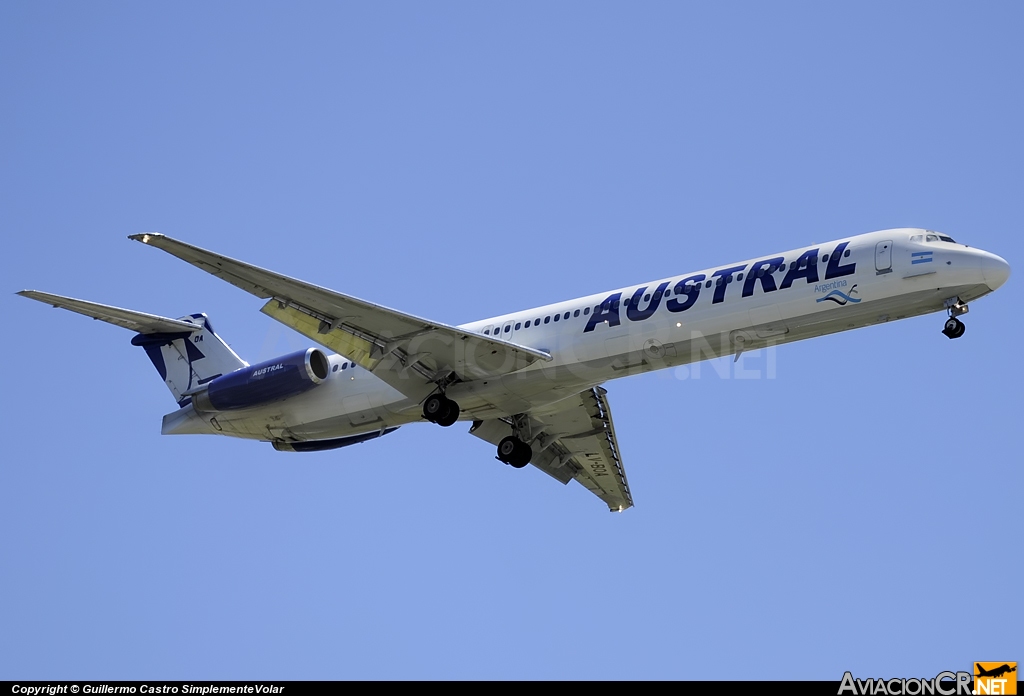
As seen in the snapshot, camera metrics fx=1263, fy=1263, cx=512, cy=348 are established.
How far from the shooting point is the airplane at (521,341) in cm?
2398

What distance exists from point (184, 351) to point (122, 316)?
2335 millimetres

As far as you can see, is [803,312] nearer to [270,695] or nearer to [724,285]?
[724,285]

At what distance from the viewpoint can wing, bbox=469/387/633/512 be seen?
1164 inches

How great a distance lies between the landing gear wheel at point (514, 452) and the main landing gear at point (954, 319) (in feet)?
34.4

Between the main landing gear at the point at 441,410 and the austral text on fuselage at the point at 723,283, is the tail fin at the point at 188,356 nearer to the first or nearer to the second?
the main landing gear at the point at 441,410

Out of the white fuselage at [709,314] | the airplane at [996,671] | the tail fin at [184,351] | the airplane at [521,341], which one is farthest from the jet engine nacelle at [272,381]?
the airplane at [996,671]

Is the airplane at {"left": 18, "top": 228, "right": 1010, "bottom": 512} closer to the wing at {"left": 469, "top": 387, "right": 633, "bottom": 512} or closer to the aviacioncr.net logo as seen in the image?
the wing at {"left": 469, "top": 387, "right": 633, "bottom": 512}

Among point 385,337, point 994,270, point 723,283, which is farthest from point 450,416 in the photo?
point 994,270

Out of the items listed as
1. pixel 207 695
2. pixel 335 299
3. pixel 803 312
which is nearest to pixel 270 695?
pixel 207 695

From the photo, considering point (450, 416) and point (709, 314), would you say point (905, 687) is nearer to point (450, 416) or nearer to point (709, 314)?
point (709, 314)

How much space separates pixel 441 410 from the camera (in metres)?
26.5

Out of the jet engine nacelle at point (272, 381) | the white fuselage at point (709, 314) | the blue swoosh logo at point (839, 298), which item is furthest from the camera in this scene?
the jet engine nacelle at point (272, 381)

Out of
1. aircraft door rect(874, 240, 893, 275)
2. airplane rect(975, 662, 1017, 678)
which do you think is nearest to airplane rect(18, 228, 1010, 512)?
aircraft door rect(874, 240, 893, 275)

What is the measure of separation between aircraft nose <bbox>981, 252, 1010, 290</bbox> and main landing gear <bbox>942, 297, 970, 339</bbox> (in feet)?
1.99
